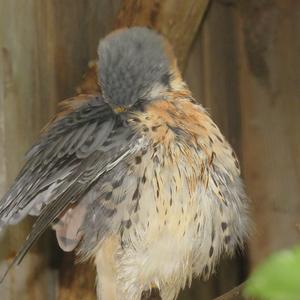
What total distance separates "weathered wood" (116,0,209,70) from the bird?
9.8 inches

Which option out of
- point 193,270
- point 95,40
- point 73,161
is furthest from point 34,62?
point 193,270

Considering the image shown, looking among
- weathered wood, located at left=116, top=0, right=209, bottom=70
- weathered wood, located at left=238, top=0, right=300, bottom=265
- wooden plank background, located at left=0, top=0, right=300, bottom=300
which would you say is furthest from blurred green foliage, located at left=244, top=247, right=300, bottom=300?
weathered wood, located at left=238, top=0, right=300, bottom=265

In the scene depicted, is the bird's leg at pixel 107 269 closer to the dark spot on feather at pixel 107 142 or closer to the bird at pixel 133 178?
the bird at pixel 133 178

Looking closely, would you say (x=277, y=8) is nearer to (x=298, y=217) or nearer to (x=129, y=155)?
(x=298, y=217)

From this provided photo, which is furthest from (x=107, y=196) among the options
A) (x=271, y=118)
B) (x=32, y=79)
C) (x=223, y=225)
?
(x=271, y=118)

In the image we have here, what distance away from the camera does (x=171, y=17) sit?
175 cm

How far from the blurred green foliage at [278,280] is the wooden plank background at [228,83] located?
141 cm

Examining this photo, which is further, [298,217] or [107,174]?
[298,217]

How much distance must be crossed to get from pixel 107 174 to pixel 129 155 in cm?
8

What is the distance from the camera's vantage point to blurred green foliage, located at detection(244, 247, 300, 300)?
0.51 feet

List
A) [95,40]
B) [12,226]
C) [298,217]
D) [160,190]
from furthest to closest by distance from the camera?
[298,217] → [95,40] → [12,226] → [160,190]

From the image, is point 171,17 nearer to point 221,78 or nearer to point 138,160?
point 221,78

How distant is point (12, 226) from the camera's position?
1486 mm

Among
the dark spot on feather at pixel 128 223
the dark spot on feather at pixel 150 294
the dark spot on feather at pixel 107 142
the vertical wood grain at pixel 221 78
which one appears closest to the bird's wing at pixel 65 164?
the dark spot on feather at pixel 107 142
